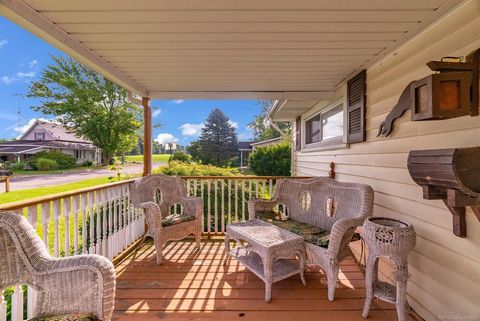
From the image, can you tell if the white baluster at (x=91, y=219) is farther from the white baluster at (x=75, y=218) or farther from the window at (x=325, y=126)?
the window at (x=325, y=126)

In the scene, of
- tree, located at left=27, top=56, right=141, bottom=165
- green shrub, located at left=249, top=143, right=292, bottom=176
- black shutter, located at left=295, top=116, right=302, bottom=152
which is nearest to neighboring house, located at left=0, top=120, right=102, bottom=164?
tree, located at left=27, top=56, right=141, bottom=165

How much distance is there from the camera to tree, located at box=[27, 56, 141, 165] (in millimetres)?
17522

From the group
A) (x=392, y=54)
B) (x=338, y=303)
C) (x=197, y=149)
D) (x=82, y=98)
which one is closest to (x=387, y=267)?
(x=338, y=303)

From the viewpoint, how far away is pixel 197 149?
87.4 ft

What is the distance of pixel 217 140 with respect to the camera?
87.9 feet

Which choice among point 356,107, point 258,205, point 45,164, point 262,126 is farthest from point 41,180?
point 262,126

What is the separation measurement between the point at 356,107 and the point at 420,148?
1.25 metres

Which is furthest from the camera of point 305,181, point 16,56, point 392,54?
point 16,56

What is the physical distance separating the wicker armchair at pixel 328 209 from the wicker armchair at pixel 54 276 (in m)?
1.77

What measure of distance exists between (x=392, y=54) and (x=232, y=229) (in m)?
2.41

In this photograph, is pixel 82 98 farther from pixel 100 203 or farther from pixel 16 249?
pixel 16 249

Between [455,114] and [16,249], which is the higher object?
[455,114]

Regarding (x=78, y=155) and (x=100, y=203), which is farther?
(x=78, y=155)

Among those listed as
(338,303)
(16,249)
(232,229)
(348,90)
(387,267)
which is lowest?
(338,303)
